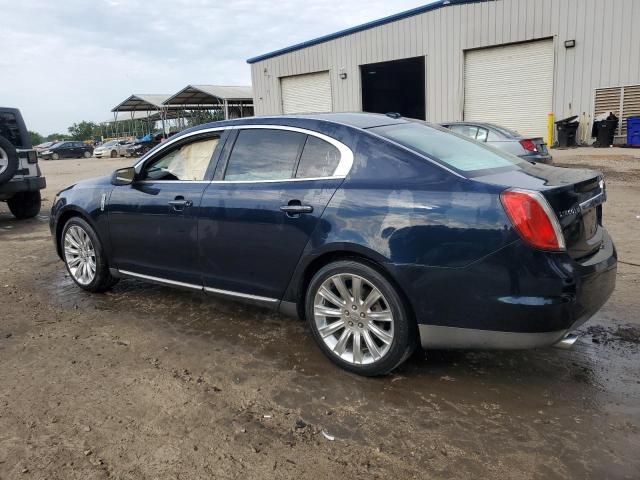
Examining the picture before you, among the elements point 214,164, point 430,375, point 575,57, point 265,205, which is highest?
point 575,57

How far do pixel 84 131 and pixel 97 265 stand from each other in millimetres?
78917

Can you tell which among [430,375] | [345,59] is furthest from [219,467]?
[345,59]

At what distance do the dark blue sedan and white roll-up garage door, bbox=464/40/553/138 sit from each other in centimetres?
1853

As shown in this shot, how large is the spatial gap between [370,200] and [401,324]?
750 mm

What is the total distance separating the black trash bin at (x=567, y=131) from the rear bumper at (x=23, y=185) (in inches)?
662

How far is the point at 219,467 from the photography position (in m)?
2.59

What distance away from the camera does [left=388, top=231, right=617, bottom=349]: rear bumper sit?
111 inches

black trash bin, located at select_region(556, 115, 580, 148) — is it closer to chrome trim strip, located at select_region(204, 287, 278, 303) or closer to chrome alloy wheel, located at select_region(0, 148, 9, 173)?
chrome alloy wheel, located at select_region(0, 148, 9, 173)

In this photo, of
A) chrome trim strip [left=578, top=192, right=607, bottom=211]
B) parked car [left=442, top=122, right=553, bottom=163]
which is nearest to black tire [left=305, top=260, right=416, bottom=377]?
chrome trim strip [left=578, top=192, right=607, bottom=211]

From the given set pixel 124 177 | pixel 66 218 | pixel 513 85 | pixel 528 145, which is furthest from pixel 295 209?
pixel 513 85

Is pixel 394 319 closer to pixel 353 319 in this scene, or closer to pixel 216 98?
pixel 353 319

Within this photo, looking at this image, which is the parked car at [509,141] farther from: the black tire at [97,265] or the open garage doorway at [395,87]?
the open garage doorway at [395,87]

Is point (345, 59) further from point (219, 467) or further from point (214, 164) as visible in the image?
point (219, 467)

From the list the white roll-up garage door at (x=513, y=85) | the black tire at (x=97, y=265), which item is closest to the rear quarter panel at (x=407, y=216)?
the black tire at (x=97, y=265)
